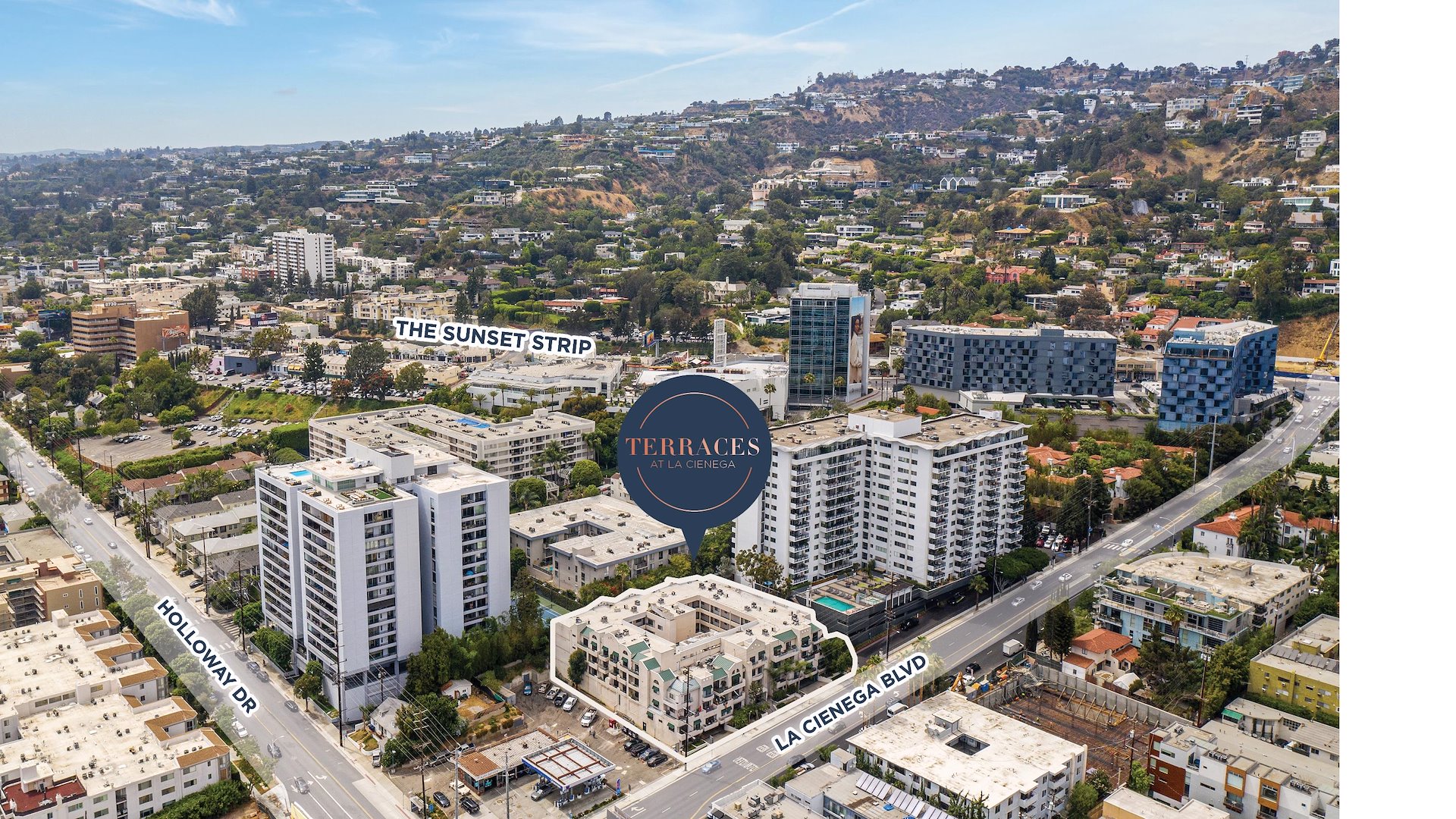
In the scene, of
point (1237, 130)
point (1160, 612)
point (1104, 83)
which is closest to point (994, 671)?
point (1160, 612)

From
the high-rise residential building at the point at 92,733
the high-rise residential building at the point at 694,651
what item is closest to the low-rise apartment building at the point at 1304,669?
the high-rise residential building at the point at 694,651

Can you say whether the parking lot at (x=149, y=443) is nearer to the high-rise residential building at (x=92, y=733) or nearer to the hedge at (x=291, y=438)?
the hedge at (x=291, y=438)

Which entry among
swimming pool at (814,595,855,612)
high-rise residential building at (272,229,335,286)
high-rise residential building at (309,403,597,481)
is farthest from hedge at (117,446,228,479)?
high-rise residential building at (272,229,335,286)

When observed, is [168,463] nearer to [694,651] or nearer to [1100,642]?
[694,651]

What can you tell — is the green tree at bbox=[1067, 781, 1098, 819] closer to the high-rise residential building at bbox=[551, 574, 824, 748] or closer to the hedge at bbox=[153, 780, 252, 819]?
the high-rise residential building at bbox=[551, 574, 824, 748]

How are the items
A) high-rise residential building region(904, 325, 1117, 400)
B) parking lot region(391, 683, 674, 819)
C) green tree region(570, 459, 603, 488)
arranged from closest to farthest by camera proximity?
parking lot region(391, 683, 674, 819) → green tree region(570, 459, 603, 488) → high-rise residential building region(904, 325, 1117, 400)

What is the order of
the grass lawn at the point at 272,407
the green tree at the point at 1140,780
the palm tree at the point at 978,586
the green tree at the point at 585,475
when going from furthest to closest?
the grass lawn at the point at 272,407 < the green tree at the point at 585,475 < the palm tree at the point at 978,586 < the green tree at the point at 1140,780

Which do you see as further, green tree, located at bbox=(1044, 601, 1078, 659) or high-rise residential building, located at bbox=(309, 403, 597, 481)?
high-rise residential building, located at bbox=(309, 403, 597, 481)
